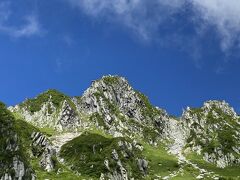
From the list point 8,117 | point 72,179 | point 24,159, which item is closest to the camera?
point 24,159

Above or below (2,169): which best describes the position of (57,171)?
above

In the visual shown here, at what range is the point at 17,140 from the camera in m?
148

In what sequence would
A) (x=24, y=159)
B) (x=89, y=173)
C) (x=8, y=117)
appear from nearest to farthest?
1. (x=24, y=159)
2. (x=8, y=117)
3. (x=89, y=173)

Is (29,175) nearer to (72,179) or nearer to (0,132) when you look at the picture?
(0,132)

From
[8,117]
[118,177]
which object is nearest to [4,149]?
[8,117]

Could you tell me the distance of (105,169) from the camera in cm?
19938

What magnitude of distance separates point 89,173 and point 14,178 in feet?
209

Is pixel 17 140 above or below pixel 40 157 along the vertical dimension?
below

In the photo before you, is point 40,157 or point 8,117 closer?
point 8,117

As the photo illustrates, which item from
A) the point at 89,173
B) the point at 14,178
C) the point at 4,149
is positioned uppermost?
the point at 89,173

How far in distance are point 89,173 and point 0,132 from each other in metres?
59.1

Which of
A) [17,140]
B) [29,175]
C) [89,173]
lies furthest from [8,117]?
[89,173]

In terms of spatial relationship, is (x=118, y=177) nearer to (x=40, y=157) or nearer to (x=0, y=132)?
(x=40, y=157)

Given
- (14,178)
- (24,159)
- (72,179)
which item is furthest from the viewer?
(72,179)
